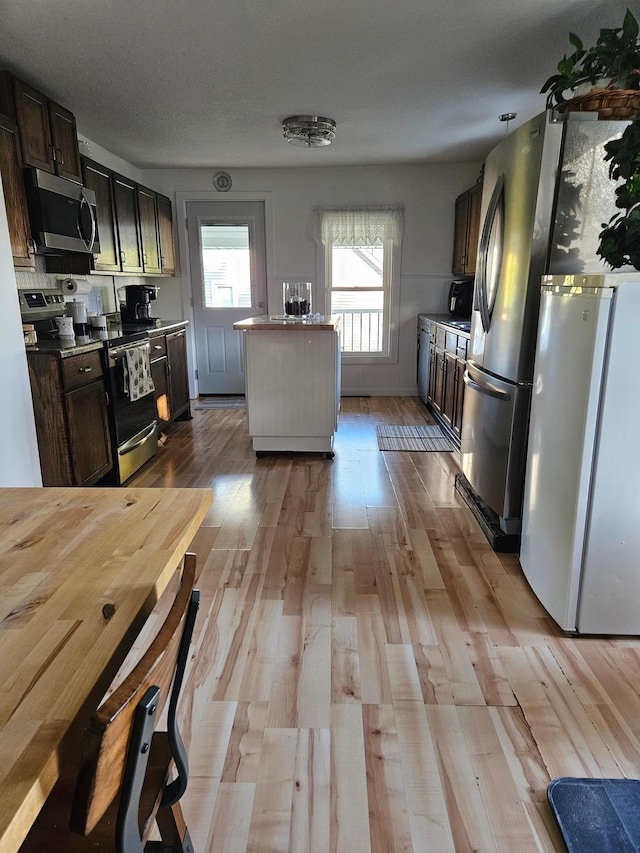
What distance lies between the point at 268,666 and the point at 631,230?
186 centimetres

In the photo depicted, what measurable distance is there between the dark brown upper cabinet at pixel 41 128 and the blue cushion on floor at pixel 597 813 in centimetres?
348

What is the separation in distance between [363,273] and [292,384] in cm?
243

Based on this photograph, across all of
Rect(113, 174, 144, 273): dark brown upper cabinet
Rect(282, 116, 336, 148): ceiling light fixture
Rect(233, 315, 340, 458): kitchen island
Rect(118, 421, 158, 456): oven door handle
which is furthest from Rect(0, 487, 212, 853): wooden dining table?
Rect(113, 174, 144, 273): dark brown upper cabinet

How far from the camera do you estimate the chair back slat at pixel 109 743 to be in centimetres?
56

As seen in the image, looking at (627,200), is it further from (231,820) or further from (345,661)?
(231,820)

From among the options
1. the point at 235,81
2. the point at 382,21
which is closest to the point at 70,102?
the point at 235,81

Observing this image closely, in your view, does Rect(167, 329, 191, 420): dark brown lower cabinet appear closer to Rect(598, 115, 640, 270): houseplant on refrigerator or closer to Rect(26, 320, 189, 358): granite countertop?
Rect(26, 320, 189, 358): granite countertop

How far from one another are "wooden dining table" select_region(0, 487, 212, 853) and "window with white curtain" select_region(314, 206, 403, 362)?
4.66m

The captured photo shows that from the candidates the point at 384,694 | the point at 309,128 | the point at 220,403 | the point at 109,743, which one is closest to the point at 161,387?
the point at 220,403

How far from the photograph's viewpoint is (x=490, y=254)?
2.71m

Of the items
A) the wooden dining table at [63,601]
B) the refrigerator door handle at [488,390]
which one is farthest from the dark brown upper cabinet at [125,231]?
the wooden dining table at [63,601]

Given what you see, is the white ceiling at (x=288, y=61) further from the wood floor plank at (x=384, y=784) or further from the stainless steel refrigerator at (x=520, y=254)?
the wood floor plank at (x=384, y=784)

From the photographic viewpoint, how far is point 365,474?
11.7ft

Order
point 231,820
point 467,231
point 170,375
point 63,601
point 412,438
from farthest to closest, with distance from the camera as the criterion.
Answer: point 467,231
point 170,375
point 412,438
point 231,820
point 63,601
